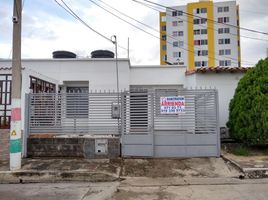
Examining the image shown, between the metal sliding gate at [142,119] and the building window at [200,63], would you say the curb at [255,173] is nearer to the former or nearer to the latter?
the metal sliding gate at [142,119]

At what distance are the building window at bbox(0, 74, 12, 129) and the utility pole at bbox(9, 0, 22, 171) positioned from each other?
349 centimetres

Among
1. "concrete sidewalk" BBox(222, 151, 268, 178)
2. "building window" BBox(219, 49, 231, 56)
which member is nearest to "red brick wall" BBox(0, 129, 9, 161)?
"concrete sidewalk" BBox(222, 151, 268, 178)

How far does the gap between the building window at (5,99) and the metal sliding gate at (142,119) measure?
241 cm

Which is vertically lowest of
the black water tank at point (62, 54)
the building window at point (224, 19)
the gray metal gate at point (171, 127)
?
the gray metal gate at point (171, 127)

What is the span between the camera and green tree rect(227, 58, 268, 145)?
8797 mm

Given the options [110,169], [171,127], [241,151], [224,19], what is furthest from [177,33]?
[110,169]

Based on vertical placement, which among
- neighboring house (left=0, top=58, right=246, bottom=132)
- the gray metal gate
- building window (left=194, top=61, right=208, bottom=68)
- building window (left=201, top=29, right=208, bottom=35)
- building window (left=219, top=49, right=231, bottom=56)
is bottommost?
the gray metal gate

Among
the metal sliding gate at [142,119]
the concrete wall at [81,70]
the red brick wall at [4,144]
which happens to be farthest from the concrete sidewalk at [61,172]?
the concrete wall at [81,70]

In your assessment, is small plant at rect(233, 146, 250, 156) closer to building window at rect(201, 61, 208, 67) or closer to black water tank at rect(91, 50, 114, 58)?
black water tank at rect(91, 50, 114, 58)

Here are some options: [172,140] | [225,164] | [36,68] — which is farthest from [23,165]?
[36,68]

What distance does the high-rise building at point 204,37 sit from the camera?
177 feet

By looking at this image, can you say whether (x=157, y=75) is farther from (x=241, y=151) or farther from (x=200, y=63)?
(x=200, y=63)

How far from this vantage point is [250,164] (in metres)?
7.67

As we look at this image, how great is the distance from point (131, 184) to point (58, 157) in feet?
10.3
